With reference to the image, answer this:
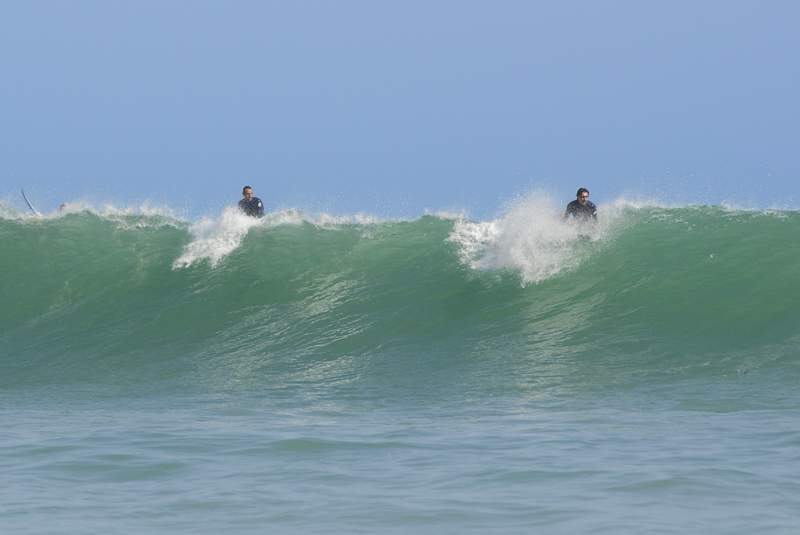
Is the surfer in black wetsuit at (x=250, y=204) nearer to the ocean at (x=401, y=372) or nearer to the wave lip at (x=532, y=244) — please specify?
the ocean at (x=401, y=372)

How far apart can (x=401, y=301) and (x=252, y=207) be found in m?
3.59

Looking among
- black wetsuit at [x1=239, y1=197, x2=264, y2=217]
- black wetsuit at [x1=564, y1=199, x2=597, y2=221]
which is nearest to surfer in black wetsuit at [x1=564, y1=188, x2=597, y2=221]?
black wetsuit at [x1=564, y1=199, x2=597, y2=221]

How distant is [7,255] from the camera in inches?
489

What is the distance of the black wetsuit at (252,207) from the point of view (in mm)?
12734

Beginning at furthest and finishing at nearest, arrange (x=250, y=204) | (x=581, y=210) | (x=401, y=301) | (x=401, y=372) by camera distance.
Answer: (x=250, y=204) < (x=581, y=210) < (x=401, y=301) < (x=401, y=372)

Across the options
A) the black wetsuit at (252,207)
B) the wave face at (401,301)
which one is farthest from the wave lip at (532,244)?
the black wetsuit at (252,207)

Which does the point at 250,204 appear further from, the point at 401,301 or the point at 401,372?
Answer: the point at 401,372

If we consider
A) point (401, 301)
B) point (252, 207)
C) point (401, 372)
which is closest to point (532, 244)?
point (401, 301)

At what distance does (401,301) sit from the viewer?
1070cm

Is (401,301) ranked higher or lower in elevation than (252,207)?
lower

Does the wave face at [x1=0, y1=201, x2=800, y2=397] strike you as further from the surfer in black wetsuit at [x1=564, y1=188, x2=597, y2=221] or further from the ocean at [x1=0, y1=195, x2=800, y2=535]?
the surfer in black wetsuit at [x1=564, y1=188, x2=597, y2=221]

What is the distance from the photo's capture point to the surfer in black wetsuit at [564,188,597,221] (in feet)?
37.1

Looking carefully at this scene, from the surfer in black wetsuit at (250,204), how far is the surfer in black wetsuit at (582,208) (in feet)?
16.6

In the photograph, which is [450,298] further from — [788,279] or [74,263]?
[74,263]
